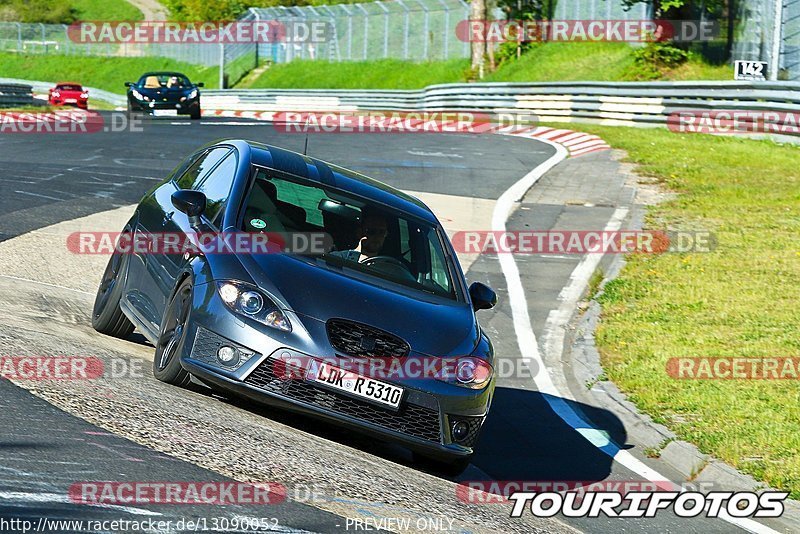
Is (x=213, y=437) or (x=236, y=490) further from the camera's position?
(x=213, y=437)

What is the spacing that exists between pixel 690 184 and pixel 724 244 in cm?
460

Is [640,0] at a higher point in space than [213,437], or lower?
higher

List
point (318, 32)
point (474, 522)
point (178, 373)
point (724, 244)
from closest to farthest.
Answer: point (474, 522)
point (178, 373)
point (724, 244)
point (318, 32)

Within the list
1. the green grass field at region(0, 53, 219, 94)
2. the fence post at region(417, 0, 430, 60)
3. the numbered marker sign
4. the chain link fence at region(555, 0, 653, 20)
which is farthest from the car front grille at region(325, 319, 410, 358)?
the green grass field at region(0, 53, 219, 94)

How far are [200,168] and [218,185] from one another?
0.78 meters

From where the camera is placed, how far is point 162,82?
3575 cm

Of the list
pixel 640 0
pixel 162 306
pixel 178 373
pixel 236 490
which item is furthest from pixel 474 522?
pixel 640 0

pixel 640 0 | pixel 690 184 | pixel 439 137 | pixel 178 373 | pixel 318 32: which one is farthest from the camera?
pixel 318 32

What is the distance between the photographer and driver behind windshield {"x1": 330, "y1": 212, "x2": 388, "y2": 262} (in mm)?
7918

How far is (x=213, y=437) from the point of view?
620cm

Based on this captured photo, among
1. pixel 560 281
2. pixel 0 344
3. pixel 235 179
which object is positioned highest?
pixel 235 179

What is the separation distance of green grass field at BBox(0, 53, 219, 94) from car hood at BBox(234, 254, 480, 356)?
72493mm

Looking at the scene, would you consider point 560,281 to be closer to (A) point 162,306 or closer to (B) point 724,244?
(B) point 724,244

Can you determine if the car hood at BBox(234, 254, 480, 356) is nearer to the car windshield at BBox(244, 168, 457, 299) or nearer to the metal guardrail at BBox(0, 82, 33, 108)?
the car windshield at BBox(244, 168, 457, 299)
